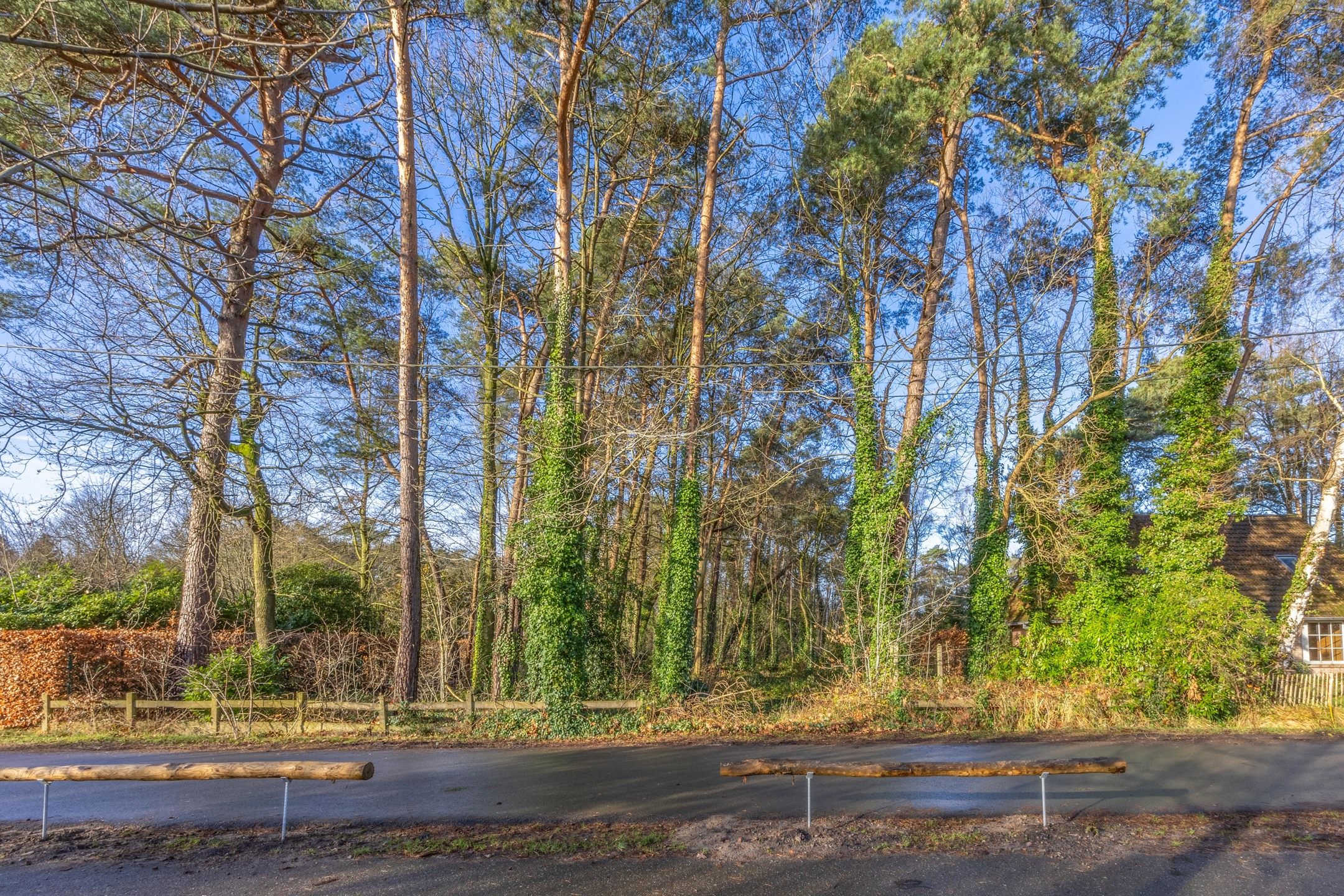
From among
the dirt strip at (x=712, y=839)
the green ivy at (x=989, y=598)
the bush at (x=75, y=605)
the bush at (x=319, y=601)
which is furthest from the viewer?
the green ivy at (x=989, y=598)

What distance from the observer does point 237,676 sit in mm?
13273

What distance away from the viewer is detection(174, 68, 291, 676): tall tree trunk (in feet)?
32.2

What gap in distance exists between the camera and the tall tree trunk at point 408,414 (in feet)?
44.5

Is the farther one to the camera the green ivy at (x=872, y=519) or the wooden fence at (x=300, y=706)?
the green ivy at (x=872, y=519)

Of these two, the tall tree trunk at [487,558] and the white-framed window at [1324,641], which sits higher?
the tall tree trunk at [487,558]

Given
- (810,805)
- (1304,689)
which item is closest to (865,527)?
(1304,689)

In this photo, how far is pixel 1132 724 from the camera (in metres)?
13.1

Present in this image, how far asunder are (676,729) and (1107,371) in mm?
13258

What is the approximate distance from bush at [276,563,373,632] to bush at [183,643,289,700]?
191cm

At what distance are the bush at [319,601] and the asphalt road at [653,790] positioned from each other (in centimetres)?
609

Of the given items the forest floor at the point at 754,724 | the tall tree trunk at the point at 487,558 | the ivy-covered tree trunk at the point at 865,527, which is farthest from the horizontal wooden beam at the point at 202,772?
the ivy-covered tree trunk at the point at 865,527

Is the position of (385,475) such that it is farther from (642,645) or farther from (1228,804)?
(1228,804)

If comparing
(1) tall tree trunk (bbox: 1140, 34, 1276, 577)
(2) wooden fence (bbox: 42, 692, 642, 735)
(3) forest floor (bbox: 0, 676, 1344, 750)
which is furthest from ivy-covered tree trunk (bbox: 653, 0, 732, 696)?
(1) tall tree trunk (bbox: 1140, 34, 1276, 577)

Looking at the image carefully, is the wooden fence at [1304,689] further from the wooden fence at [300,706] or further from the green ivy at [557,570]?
the green ivy at [557,570]
